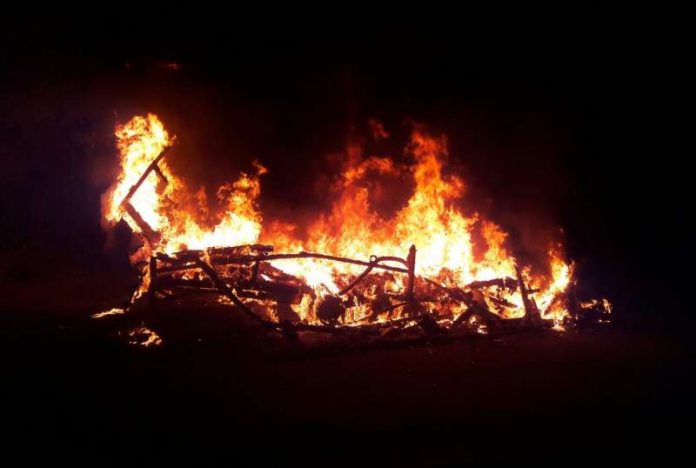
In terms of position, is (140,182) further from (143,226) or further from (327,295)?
(327,295)

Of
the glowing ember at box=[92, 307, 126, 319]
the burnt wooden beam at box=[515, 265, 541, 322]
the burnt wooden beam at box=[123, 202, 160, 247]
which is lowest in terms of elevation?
the glowing ember at box=[92, 307, 126, 319]

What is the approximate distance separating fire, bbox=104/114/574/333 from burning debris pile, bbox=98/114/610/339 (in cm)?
2

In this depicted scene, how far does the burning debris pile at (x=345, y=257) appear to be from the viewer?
26.6 feet

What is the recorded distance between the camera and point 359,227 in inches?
425

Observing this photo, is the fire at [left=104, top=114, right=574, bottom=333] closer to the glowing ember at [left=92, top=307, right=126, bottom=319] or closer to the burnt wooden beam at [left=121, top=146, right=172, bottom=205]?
the burnt wooden beam at [left=121, top=146, right=172, bottom=205]

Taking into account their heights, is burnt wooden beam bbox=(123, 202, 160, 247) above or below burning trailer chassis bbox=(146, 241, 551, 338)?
above

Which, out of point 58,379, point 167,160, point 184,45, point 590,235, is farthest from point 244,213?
point 590,235

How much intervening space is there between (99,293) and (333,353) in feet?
17.7

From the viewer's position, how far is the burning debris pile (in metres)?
8.11

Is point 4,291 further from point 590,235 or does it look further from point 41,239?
point 590,235

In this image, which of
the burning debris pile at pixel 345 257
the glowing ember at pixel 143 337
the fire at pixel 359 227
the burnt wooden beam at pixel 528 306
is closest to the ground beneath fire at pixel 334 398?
the glowing ember at pixel 143 337

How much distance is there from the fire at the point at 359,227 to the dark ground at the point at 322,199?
1.84 feet

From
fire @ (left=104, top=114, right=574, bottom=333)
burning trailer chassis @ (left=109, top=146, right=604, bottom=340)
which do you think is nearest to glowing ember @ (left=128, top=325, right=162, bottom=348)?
burning trailer chassis @ (left=109, top=146, right=604, bottom=340)

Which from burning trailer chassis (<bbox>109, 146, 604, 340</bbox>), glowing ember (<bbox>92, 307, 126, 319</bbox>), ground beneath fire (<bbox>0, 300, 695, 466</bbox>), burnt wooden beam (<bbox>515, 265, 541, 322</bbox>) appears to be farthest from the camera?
burnt wooden beam (<bbox>515, 265, 541, 322</bbox>)
